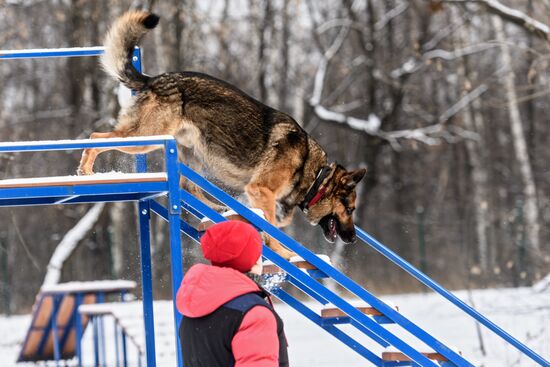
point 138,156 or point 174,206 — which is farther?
point 138,156

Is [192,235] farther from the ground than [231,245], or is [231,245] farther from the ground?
[231,245]

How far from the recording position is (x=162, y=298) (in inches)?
645

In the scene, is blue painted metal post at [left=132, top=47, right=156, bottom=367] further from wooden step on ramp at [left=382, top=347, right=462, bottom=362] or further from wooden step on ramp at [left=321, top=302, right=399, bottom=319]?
wooden step on ramp at [left=382, top=347, right=462, bottom=362]

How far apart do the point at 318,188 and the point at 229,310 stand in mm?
3345

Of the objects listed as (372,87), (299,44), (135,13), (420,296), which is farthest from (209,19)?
A: (135,13)

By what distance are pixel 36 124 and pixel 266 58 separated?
6.11 meters

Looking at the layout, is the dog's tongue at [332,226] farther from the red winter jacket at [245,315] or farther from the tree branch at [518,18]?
the tree branch at [518,18]

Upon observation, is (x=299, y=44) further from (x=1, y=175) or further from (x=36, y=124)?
(x=1, y=175)

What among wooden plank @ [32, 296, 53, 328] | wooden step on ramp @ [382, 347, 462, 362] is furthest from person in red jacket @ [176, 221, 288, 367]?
wooden plank @ [32, 296, 53, 328]

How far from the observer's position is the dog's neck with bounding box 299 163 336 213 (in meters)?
6.62

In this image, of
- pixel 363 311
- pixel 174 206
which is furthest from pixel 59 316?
pixel 174 206

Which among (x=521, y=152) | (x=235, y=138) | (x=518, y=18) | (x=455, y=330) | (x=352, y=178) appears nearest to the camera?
(x=235, y=138)

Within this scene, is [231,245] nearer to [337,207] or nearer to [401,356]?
[401,356]

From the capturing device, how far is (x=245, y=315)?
10.9 feet
